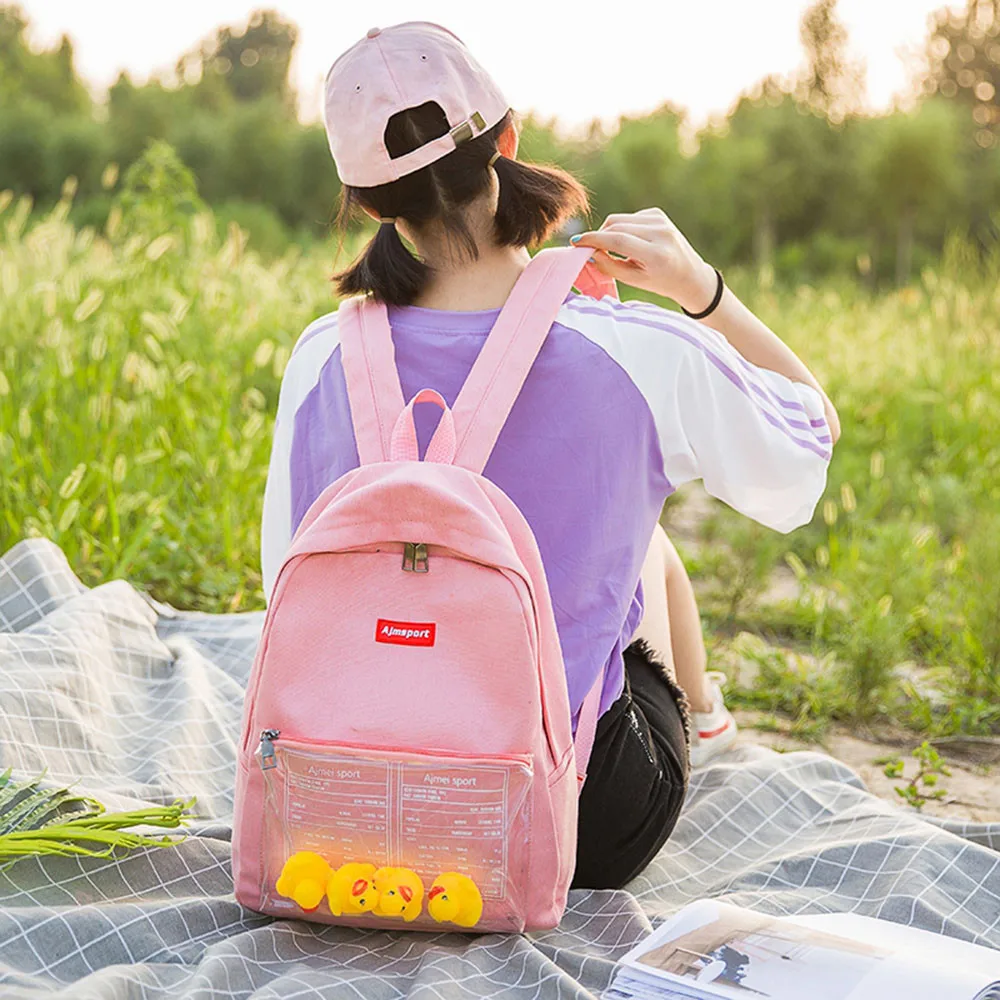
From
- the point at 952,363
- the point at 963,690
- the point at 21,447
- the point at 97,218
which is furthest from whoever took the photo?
the point at 97,218

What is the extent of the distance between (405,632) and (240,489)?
268cm

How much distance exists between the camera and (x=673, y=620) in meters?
2.73

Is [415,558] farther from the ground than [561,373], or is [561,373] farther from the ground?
[561,373]

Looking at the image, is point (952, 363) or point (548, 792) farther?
point (952, 363)

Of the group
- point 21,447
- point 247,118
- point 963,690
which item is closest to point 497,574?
point 963,690

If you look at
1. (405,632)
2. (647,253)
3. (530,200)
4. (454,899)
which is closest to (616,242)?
(647,253)

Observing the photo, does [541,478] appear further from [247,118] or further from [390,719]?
[247,118]

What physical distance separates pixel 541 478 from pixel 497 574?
0.72 feet

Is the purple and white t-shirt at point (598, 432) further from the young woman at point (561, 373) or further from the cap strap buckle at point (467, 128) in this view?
the cap strap buckle at point (467, 128)

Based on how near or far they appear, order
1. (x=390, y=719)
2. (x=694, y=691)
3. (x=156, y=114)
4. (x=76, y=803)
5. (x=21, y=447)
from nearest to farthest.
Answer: (x=390, y=719)
(x=76, y=803)
(x=694, y=691)
(x=21, y=447)
(x=156, y=114)

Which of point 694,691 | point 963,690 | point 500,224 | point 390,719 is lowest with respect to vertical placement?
point 963,690

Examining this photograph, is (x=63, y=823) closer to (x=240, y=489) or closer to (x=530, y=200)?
(x=530, y=200)

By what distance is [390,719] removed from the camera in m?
1.79

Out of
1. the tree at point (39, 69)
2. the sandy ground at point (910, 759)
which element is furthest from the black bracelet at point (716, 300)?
the tree at point (39, 69)
